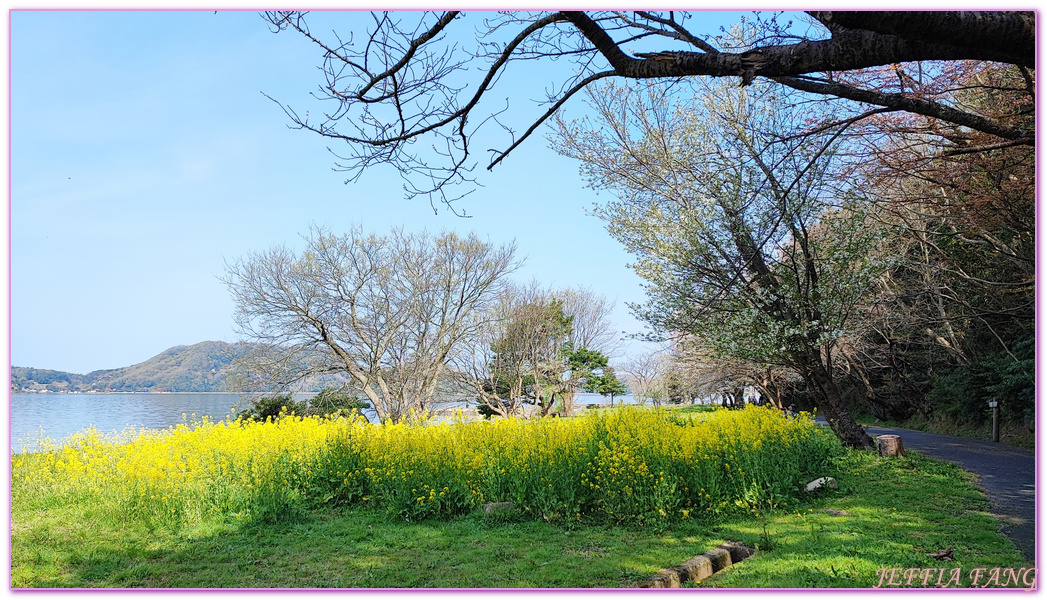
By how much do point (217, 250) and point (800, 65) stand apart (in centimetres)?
1624

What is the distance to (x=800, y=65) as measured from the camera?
2.94m

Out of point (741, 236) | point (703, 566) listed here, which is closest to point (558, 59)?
point (703, 566)

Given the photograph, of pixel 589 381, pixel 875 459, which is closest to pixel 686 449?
pixel 875 459

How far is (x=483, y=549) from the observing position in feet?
15.6

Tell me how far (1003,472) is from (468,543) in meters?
7.80

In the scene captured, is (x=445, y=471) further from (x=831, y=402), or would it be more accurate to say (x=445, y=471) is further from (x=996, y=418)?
(x=996, y=418)

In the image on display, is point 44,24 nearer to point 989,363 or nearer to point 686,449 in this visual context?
point 686,449

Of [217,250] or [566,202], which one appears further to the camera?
[217,250]

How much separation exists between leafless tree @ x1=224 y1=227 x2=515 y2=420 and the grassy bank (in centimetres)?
1080

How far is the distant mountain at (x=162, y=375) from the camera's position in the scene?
617cm

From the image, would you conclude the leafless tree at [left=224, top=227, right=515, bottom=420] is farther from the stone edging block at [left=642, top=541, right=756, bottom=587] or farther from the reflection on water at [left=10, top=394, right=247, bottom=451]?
the stone edging block at [left=642, top=541, right=756, bottom=587]

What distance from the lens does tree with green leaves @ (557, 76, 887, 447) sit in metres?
9.31

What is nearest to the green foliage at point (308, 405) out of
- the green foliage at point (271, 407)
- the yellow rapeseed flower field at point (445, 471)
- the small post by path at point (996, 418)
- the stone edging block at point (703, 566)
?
the green foliage at point (271, 407)

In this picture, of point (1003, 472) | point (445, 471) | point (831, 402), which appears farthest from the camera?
point (831, 402)
